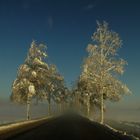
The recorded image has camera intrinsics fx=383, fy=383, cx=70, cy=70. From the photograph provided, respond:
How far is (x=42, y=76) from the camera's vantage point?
67.3m

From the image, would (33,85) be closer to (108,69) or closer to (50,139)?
(108,69)

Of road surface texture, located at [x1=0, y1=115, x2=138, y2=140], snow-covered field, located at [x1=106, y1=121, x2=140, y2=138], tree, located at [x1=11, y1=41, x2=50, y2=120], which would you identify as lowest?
snow-covered field, located at [x1=106, y1=121, x2=140, y2=138]

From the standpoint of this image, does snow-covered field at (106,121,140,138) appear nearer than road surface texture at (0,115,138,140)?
No

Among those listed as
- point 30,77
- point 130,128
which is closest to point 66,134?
point 130,128

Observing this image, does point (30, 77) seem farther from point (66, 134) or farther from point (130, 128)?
point (66, 134)

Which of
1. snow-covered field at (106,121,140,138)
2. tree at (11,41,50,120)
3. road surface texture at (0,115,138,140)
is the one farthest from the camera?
tree at (11,41,50,120)

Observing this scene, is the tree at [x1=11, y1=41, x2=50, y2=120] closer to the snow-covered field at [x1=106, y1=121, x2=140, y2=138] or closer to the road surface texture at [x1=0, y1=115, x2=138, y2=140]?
the snow-covered field at [x1=106, y1=121, x2=140, y2=138]

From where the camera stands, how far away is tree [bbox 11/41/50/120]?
64250 millimetres

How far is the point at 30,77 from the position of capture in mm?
65062

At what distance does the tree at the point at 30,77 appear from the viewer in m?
64.2

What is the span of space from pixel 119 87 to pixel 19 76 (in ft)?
56.4

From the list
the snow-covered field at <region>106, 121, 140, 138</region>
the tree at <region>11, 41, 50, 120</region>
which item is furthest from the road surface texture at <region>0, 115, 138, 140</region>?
the tree at <region>11, 41, 50, 120</region>

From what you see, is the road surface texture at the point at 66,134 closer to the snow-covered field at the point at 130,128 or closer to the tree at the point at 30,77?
the snow-covered field at the point at 130,128

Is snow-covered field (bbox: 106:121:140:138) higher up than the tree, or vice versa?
the tree
